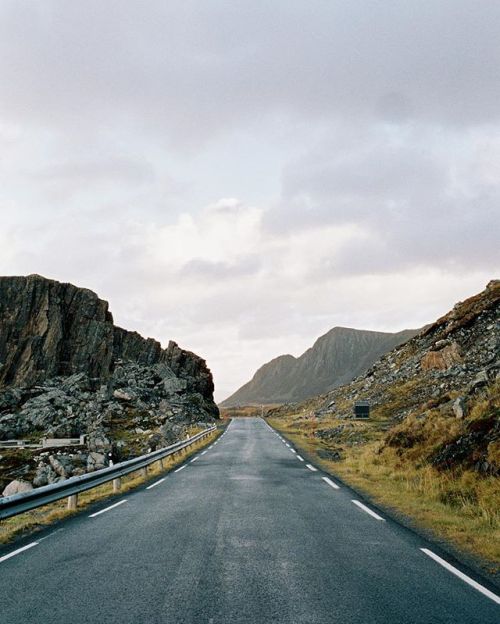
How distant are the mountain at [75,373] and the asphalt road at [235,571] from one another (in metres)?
40.0

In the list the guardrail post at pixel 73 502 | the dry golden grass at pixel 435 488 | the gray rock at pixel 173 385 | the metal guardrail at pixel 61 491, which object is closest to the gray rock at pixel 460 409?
the dry golden grass at pixel 435 488

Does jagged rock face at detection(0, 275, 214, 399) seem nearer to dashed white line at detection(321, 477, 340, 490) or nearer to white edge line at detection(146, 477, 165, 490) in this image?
white edge line at detection(146, 477, 165, 490)

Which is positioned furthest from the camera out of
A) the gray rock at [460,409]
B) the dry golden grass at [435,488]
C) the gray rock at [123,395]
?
the gray rock at [123,395]

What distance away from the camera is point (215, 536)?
773 cm

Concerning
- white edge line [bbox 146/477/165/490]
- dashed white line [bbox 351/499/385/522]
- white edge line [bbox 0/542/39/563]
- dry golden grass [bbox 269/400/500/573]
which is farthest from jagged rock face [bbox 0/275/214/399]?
white edge line [bbox 0/542/39/563]

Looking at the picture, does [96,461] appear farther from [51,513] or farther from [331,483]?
[51,513]

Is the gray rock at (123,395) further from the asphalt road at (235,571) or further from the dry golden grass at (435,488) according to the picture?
the asphalt road at (235,571)

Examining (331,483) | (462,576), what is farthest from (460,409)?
(462,576)

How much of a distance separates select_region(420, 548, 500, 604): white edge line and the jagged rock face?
81.1 m

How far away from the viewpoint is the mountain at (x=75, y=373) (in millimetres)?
57469

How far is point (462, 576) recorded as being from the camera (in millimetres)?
5855

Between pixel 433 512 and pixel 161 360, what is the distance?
3873 inches

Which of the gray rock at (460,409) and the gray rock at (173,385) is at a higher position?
the gray rock at (173,385)

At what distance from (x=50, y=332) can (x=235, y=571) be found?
84946 millimetres
